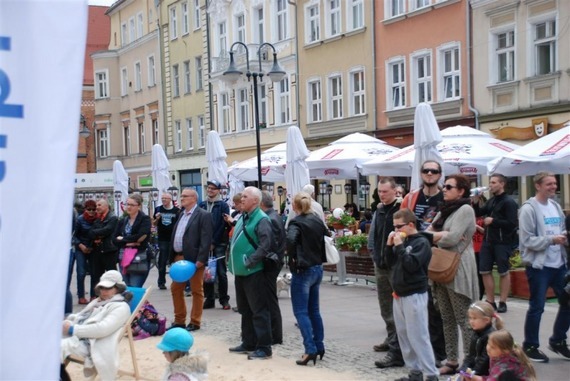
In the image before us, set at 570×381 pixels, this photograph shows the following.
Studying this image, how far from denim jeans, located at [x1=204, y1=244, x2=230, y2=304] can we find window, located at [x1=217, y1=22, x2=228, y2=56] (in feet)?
90.3

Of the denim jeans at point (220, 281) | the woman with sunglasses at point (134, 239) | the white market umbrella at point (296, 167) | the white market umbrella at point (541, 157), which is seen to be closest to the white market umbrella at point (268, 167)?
the white market umbrella at point (296, 167)

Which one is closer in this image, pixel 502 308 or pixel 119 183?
pixel 502 308

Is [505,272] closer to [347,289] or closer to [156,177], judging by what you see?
[347,289]

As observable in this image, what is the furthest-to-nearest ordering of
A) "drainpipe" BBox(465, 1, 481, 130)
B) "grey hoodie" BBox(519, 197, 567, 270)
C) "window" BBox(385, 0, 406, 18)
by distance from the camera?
"window" BBox(385, 0, 406, 18)
"drainpipe" BBox(465, 1, 481, 130)
"grey hoodie" BBox(519, 197, 567, 270)

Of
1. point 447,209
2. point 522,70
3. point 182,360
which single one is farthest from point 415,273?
point 522,70

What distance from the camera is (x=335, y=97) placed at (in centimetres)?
3030

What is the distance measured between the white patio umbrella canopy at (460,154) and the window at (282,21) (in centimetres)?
1712

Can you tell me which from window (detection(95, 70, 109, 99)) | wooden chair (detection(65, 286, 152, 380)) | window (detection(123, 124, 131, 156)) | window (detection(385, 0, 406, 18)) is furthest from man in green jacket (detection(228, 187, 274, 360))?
window (detection(95, 70, 109, 99))

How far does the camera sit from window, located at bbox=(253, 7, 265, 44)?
3567 centimetres

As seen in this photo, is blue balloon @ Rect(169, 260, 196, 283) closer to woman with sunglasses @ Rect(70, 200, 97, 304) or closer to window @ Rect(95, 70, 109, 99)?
woman with sunglasses @ Rect(70, 200, 97, 304)

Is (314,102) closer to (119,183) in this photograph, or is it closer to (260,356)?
(119,183)

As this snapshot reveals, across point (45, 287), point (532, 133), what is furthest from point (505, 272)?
point (532, 133)

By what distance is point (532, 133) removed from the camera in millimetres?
21094

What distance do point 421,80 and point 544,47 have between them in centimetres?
526
